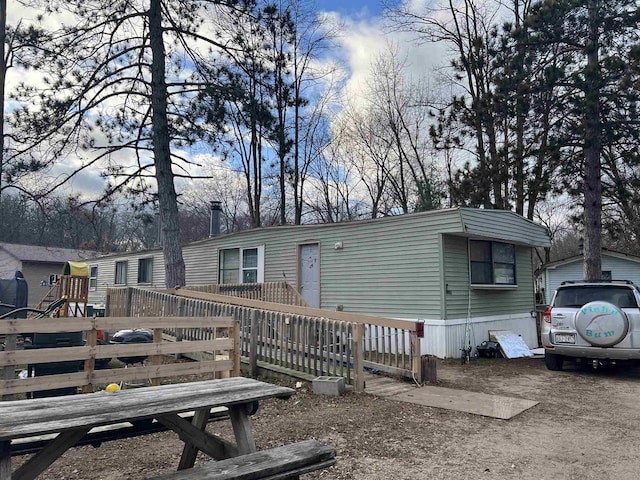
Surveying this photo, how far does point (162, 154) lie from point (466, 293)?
840 cm

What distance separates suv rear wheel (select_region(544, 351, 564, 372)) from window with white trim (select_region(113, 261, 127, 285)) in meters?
16.3

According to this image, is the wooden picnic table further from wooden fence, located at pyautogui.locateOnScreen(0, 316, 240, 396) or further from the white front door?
the white front door

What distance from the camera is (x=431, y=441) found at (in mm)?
4363

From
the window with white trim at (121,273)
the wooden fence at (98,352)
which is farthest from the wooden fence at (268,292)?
the window with white trim at (121,273)

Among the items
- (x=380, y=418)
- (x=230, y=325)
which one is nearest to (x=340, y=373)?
(x=380, y=418)

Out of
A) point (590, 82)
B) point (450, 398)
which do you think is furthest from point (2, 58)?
point (590, 82)

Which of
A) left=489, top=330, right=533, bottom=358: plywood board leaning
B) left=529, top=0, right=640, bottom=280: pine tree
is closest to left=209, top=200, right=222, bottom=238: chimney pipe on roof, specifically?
left=489, top=330, right=533, bottom=358: plywood board leaning

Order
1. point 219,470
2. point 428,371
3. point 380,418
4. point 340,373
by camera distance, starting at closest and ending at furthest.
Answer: point 219,470, point 380,418, point 340,373, point 428,371

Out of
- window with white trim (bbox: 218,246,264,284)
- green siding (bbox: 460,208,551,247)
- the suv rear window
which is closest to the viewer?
the suv rear window

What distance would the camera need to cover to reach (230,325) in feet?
17.6

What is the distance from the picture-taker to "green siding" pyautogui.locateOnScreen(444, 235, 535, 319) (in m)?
9.51

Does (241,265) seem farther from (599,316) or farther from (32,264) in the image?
(32,264)

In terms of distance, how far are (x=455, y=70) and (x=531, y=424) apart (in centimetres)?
1639

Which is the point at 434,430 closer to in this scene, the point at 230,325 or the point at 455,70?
the point at 230,325
